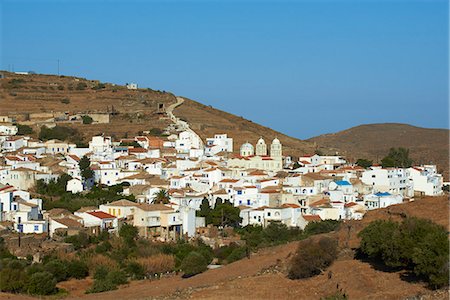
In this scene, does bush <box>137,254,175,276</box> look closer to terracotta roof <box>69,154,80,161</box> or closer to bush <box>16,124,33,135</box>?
terracotta roof <box>69,154,80,161</box>

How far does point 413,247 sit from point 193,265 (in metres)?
8.33

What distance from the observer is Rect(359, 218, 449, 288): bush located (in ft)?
67.4

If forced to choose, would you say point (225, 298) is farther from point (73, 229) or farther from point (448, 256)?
point (73, 229)

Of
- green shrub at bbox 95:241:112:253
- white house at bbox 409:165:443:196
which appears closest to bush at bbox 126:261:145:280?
green shrub at bbox 95:241:112:253

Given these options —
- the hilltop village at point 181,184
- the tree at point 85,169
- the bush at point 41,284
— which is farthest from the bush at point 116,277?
the tree at point 85,169

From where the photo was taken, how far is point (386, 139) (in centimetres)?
9638

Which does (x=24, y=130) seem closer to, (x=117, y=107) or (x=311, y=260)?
(x=117, y=107)

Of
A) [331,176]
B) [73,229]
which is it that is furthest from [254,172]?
Result: [73,229]

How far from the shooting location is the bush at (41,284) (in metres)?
26.8

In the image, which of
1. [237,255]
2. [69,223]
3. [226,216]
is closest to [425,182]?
[226,216]

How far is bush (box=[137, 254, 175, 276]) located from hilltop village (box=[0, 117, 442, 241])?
407 cm

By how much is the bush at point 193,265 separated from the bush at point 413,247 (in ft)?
18.9

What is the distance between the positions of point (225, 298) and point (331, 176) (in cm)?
1974

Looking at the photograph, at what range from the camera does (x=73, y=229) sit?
3397 cm
